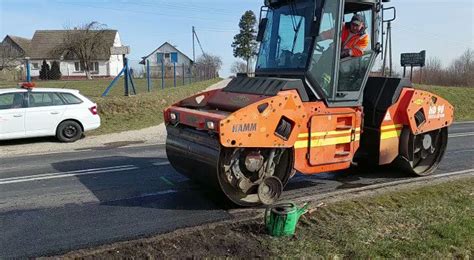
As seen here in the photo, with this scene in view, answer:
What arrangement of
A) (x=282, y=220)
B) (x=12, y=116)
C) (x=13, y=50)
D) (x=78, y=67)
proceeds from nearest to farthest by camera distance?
(x=282, y=220)
(x=12, y=116)
(x=13, y=50)
(x=78, y=67)

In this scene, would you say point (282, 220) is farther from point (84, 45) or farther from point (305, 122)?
point (84, 45)

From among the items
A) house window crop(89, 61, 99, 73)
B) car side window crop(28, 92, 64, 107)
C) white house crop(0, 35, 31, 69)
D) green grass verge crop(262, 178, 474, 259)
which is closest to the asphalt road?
green grass verge crop(262, 178, 474, 259)

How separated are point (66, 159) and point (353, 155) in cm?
596

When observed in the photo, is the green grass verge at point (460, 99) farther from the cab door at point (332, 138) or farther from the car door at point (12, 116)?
the car door at point (12, 116)

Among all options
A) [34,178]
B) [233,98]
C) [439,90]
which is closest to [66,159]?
[34,178]

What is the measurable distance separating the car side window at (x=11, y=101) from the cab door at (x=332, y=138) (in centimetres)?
872

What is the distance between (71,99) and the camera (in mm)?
12445

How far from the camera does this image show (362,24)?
649 cm

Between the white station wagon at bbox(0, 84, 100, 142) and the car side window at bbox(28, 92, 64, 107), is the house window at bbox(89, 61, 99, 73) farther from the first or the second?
the car side window at bbox(28, 92, 64, 107)

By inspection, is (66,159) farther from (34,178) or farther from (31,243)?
(31,243)

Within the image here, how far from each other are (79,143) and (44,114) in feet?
3.87

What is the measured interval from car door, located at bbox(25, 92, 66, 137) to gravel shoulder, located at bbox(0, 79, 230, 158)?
0.38 metres

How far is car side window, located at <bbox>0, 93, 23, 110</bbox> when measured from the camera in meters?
11.4

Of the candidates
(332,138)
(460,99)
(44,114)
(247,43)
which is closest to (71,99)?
(44,114)
